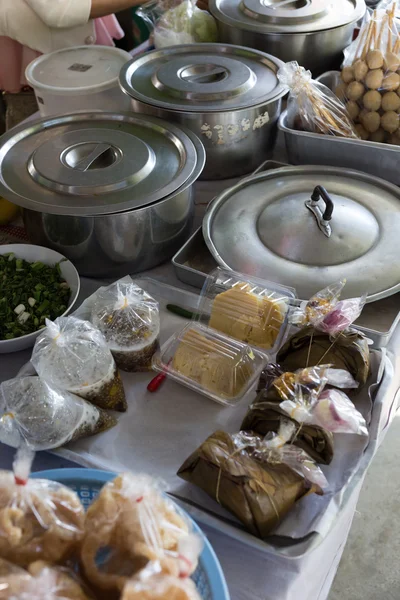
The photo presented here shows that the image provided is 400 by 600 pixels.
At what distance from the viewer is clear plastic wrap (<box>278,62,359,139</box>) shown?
1.21m

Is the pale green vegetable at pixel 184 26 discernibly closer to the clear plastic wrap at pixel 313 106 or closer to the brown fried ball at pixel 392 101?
the clear plastic wrap at pixel 313 106

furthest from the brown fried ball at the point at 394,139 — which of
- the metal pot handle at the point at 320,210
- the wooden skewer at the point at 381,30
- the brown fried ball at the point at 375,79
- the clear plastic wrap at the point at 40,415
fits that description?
the clear plastic wrap at the point at 40,415

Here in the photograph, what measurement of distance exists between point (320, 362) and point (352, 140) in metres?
0.58

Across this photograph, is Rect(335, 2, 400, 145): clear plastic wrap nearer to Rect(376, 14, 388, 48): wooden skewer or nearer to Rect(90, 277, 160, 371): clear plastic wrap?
Rect(376, 14, 388, 48): wooden skewer

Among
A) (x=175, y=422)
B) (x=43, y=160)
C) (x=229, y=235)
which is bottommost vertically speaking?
(x=175, y=422)

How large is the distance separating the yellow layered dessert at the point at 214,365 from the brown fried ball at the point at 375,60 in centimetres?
75

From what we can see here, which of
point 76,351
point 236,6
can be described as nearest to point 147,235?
point 76,351

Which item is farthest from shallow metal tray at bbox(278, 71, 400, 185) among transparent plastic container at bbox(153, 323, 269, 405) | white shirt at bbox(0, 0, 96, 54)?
white shirt at bbox(0, 0, 96, 54)

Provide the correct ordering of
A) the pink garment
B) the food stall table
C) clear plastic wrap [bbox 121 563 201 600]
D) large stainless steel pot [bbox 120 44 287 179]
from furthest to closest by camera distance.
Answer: the pink garment, large stainless steel pot [bbox 120 44 287 179], the food stall table, clear plastic wrap [bbox 121 563 201 600]

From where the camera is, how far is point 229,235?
1027 millimetres

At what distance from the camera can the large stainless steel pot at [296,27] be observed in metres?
1.41

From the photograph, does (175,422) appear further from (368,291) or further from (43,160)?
(43,160)

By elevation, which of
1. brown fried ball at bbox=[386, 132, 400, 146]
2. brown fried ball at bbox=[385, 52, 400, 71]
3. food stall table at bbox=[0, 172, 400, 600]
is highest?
brown fried ball at bbox=[385, 52, 400, 71]

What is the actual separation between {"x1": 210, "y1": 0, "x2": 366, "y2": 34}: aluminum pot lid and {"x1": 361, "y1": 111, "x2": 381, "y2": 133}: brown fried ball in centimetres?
33
